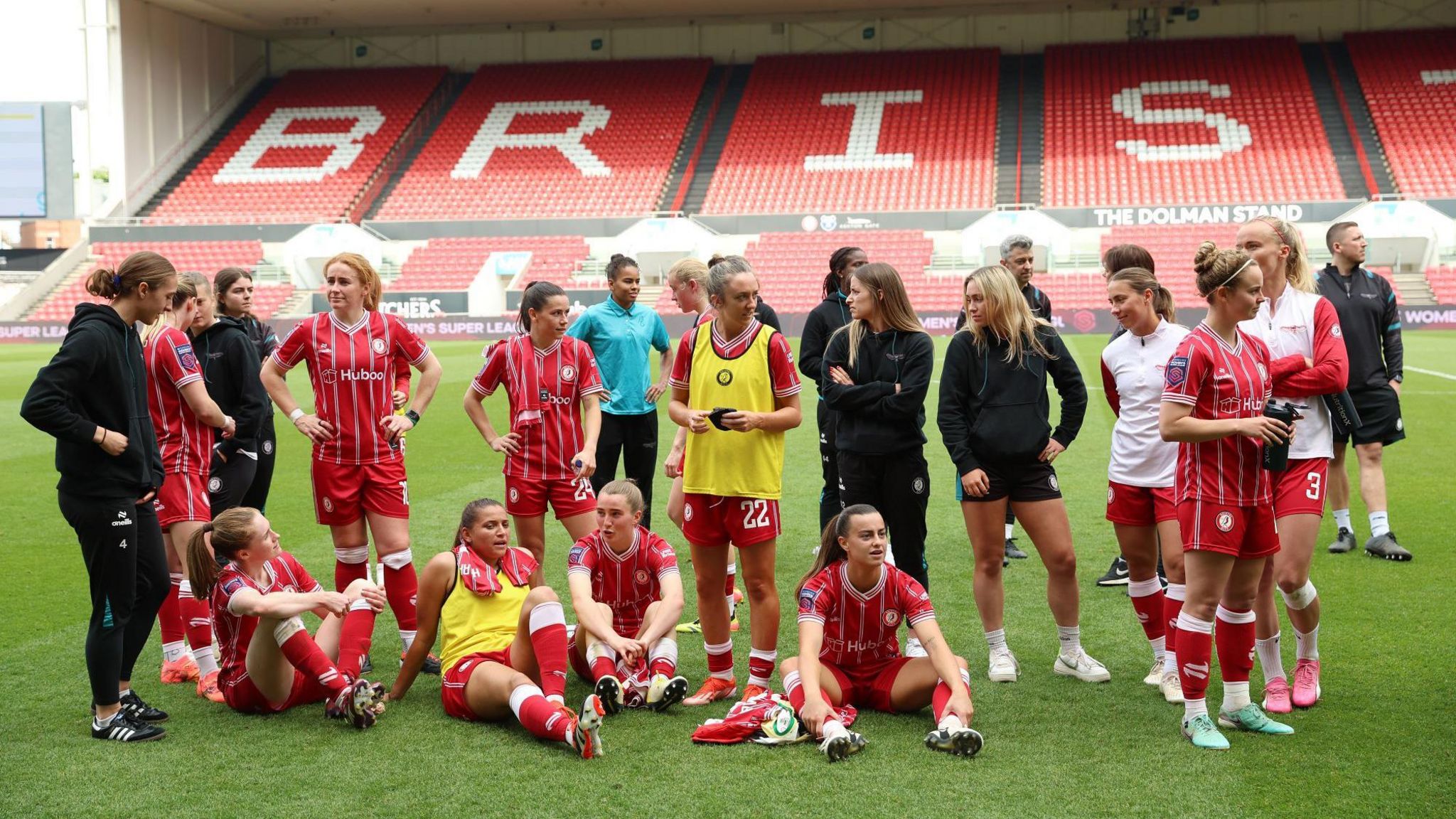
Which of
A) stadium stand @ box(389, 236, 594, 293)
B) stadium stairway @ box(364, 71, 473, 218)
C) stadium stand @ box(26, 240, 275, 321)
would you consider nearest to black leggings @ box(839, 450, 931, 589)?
stadium stand @ box(389, 236, 594, 293)

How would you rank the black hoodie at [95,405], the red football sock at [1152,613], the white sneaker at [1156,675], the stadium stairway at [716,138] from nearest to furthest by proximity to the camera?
the black hoodie at [95,405] → the white sneaker at [1156,675] → the red football sock at [1152,613] → the stadium stairway at [716,138]

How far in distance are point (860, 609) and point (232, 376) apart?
3.39 m

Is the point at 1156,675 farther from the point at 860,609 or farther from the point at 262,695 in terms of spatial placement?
the point at 262,695

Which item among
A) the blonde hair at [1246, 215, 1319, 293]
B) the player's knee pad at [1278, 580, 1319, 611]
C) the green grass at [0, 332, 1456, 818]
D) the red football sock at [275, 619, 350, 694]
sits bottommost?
the green grass at [0, 332, 1456, 818]

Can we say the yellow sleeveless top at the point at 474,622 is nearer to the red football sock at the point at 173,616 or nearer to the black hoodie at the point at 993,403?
the red football sock at the point at 173,616

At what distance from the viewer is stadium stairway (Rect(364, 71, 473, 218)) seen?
1542 inches

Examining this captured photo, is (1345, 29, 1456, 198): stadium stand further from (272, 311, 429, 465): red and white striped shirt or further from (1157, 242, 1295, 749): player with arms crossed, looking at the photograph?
(272, 311, 429, 465): red and white striped shirt

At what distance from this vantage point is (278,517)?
961cm

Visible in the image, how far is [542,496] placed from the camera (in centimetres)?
615

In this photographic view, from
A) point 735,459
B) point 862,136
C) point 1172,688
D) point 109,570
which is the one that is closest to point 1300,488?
point 1172,688

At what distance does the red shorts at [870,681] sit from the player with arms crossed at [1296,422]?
143cm

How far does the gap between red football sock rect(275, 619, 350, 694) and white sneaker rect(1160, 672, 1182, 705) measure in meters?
3.40

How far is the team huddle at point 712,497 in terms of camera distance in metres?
4.55

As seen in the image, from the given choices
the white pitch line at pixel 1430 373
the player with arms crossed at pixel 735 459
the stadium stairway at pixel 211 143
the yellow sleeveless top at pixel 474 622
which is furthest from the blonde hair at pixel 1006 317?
the stadium stairway at pixel 211 143
